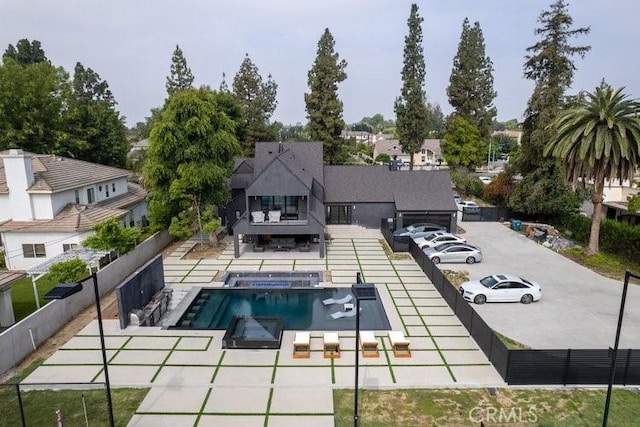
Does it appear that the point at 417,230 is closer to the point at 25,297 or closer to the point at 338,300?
the point at 338,300

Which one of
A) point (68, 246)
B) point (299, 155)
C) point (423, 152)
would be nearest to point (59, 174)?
point (68, 246)

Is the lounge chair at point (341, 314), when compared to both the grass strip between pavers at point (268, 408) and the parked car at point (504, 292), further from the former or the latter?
the grass strip between pavers at point (268, 408)

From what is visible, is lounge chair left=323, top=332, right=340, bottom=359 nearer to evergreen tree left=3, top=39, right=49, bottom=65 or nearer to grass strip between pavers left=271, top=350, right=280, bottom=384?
grass strip between pavers left=271, top=350, right=280, bottom=384

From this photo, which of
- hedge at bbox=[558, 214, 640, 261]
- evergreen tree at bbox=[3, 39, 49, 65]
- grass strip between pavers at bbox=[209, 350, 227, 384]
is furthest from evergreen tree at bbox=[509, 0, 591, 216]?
evergreen tree at bbox=[3, 39, 49, 65]

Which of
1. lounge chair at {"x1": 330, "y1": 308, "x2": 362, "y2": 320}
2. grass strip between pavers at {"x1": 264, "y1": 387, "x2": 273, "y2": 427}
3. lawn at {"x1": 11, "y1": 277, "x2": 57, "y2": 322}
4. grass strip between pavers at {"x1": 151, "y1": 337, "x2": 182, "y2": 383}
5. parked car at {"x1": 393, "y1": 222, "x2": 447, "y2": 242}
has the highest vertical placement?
parked car at {"x1": 393, "y1": 222, "x2": 447, "y2": 242}

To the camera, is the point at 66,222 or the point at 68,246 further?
the point at 66,222

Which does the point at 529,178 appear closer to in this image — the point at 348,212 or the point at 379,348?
the point at 348,212

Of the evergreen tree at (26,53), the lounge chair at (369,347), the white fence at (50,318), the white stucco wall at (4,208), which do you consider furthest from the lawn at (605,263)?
the evergreen tree at (26,53)
